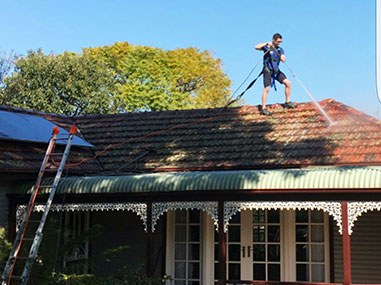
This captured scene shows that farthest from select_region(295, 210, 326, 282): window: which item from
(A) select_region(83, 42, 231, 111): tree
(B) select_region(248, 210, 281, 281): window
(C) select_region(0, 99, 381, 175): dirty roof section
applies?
(A) select_region(83, 42, 231, 111): tree

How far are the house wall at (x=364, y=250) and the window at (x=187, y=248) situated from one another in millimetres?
2885

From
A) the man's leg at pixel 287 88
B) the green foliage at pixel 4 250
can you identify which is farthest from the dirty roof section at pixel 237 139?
the green foliage at pixel 4 250

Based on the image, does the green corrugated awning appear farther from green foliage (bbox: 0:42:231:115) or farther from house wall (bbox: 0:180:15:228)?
green foliage (bbox: 0:42:231:115)

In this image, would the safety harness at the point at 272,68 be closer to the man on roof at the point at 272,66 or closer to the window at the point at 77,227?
the man on roof at the point at 272,66

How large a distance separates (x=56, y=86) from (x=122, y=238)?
2467cm

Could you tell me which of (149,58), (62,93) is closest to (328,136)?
(62,93)

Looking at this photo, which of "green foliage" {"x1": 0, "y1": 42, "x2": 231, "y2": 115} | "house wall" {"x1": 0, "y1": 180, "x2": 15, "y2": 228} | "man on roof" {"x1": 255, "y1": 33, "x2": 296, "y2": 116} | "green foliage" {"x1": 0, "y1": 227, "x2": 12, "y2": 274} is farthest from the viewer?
"green foliage" {"x1": 0, "y1": 42, "x2": 231, "y2": 115}

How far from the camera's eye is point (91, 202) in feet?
40.2

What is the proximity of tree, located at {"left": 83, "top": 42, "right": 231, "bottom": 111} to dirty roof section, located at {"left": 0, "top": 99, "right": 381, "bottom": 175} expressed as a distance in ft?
87.8

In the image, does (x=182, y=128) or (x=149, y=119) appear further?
(x=149, y=119)

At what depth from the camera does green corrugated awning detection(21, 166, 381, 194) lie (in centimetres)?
1028

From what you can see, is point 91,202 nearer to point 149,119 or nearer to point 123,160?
point 123,160

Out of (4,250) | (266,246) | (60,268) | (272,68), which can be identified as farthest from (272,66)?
(4,250)

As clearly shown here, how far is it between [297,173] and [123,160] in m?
5.07
